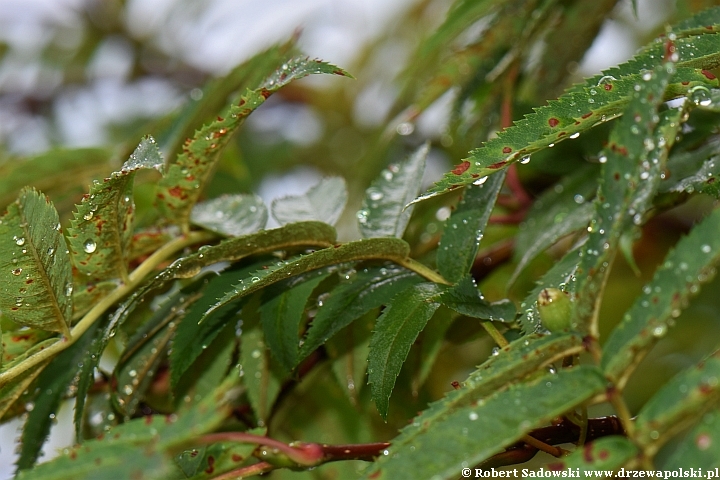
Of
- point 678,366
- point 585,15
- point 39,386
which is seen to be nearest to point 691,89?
point 585,15

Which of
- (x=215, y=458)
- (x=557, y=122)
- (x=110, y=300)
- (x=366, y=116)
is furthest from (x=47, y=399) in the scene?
(x=366, y=116)

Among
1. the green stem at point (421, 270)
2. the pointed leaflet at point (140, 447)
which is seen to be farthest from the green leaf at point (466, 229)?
the pointed leaflet at point (140, 447)

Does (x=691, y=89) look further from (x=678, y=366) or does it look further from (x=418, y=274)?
(x=678, y=366)

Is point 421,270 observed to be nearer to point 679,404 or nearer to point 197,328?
point 197,328

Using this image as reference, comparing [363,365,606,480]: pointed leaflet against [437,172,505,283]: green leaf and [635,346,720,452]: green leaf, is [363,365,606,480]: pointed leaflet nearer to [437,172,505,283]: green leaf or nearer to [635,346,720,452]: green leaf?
[635,346,720,452]: green leaf

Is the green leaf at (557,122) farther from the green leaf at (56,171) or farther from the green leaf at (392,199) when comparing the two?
the green leaf at (56,171)

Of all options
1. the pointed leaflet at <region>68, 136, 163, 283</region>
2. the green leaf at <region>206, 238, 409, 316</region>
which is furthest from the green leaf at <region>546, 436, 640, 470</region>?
the pointed leaflet at <region>68, 136, 163, 283</region>
